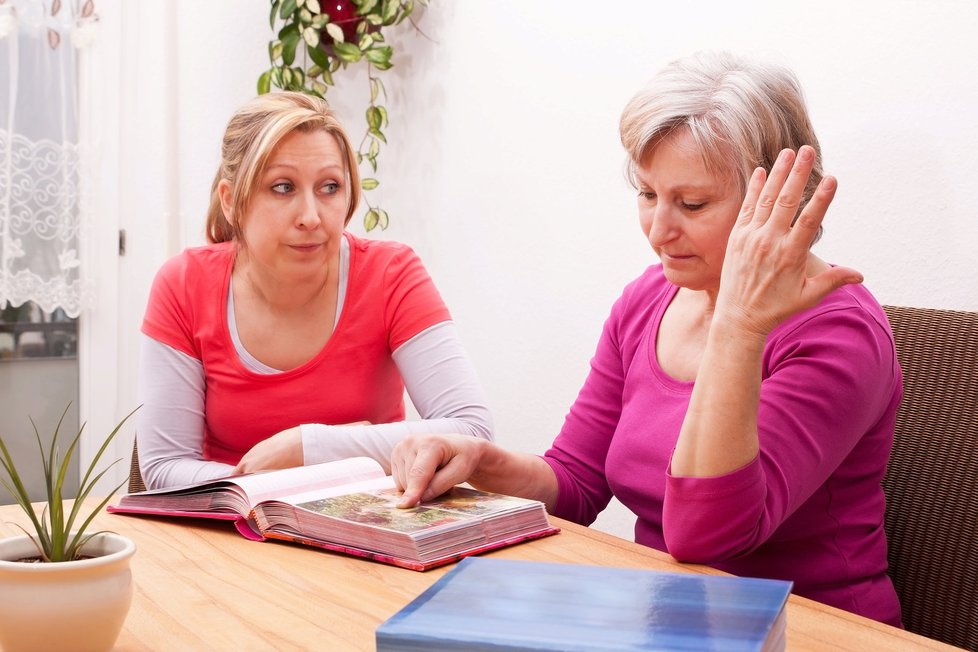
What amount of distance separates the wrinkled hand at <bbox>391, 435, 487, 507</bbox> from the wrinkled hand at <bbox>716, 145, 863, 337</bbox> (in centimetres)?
39

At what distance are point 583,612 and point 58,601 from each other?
0.39 meters

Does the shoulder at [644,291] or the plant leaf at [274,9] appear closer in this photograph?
the shoulder at [644,291]

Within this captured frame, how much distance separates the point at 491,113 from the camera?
9.02 feet

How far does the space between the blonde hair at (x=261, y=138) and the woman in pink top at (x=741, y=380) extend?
69cm

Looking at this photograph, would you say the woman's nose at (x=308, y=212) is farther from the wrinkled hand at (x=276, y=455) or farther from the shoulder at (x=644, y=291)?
the shoulder at (x=644, y=291)

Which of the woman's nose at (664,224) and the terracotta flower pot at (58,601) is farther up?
the woman's nose at (664,224)

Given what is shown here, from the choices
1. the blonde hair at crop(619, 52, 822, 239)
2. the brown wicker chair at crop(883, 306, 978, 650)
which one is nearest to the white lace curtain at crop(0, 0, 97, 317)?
the blonde hair at crop(619, 52, 822, 239)

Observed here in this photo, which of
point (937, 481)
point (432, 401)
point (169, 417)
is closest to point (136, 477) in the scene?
point (169, 417)

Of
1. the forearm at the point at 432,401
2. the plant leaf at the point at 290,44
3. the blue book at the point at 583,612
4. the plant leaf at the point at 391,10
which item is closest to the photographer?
the blue book at the point at 583,612

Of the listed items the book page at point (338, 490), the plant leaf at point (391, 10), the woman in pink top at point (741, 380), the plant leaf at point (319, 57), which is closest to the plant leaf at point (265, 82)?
the plant leaf at point (319, 57)

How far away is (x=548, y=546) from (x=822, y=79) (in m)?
1.16

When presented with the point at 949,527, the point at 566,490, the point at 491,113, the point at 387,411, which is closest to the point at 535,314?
the point at 491,113

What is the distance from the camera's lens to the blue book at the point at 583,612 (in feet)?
2.14

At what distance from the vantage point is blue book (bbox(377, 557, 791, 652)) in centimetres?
A: 65
